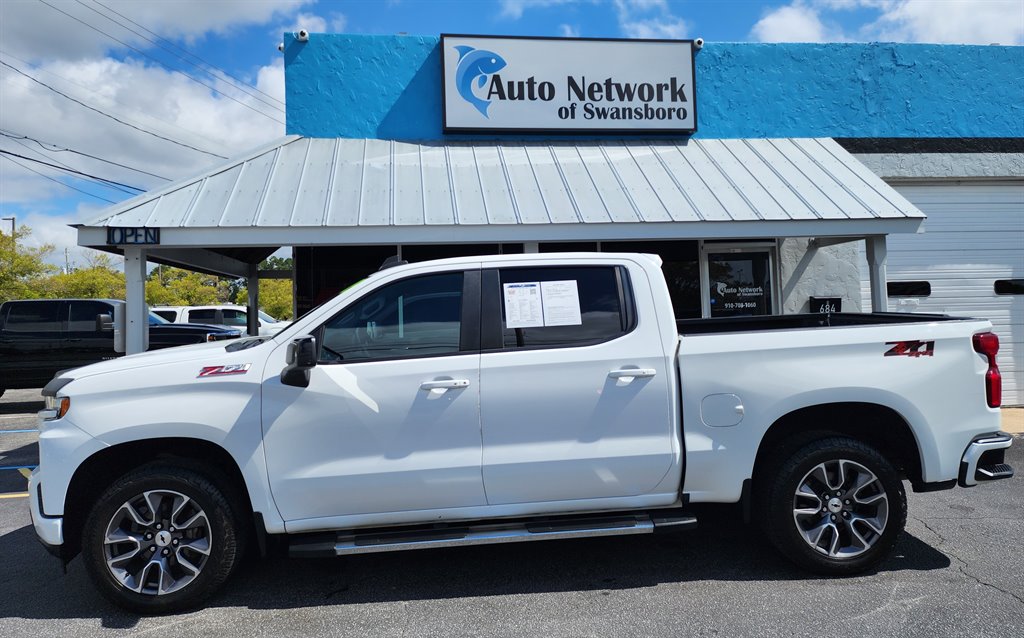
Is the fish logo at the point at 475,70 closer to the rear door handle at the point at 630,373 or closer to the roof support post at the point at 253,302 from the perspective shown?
the roof support post at the point at 253,302

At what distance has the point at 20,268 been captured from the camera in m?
27.2

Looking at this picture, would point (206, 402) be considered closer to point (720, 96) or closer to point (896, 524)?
point (896, 524)

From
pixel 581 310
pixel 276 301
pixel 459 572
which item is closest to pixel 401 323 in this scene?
pixel 581 310

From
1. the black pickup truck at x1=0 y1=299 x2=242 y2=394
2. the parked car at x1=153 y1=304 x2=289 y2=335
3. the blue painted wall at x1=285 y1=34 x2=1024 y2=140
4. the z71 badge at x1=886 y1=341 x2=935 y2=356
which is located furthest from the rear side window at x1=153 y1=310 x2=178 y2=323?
the z71 badge at x1=886 y1=341 x2=935 y2=356

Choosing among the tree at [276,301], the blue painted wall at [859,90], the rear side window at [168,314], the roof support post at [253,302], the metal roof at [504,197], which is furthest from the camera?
the tree at [276,301]

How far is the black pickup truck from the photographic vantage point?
482 inches

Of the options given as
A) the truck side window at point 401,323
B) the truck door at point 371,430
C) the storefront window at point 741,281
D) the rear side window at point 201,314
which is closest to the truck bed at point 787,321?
the truck side window at point 401,323

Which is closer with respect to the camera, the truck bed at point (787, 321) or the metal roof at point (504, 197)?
the truck bed at point (787, 321)

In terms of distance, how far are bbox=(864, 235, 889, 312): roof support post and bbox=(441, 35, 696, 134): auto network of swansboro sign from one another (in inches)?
128

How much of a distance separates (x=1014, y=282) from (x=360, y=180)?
33.0 feet

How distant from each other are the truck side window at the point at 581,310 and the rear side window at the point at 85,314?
11.0 meters

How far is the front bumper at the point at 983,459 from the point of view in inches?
163

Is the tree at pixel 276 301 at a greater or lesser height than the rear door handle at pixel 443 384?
greater

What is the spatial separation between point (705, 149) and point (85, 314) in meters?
11.2
